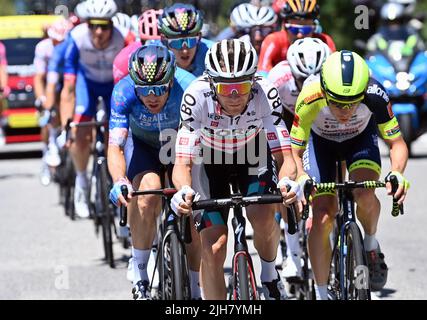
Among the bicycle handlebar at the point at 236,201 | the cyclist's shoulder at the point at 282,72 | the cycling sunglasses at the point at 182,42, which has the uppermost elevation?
the cycling sunglasses at the point at 182,42

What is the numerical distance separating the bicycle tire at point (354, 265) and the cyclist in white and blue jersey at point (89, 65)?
5.02m

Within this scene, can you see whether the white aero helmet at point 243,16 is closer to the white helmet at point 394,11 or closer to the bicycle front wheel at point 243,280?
the bicycle front wheel at point 243,280

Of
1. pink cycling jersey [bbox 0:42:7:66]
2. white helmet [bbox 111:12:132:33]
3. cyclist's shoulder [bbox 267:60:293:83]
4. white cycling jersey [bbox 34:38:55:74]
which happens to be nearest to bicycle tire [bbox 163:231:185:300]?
cyclist's shoulder [bbox 267:60:293:83]

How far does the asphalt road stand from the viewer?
9.67 m

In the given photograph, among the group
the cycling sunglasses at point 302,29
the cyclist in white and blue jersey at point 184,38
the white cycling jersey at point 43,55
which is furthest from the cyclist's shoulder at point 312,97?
the white cycling jersey at point 43,55

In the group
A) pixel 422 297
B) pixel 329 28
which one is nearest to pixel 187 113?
pixel 422 297

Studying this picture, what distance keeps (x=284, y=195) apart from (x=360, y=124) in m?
1.31

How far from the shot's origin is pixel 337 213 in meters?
8.17

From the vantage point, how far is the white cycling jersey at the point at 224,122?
7297 mm

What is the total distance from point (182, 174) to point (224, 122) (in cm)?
44

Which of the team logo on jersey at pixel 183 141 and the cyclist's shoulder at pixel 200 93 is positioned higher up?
the cyclist's shoulder at pixel 200 93

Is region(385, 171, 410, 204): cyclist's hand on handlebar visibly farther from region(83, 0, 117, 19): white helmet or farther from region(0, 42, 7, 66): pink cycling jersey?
region(0, 42, 7, 66): pink cycling jersey

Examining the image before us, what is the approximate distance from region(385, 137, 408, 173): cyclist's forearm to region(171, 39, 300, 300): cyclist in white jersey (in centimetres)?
66

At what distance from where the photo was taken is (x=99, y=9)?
38.3ft
